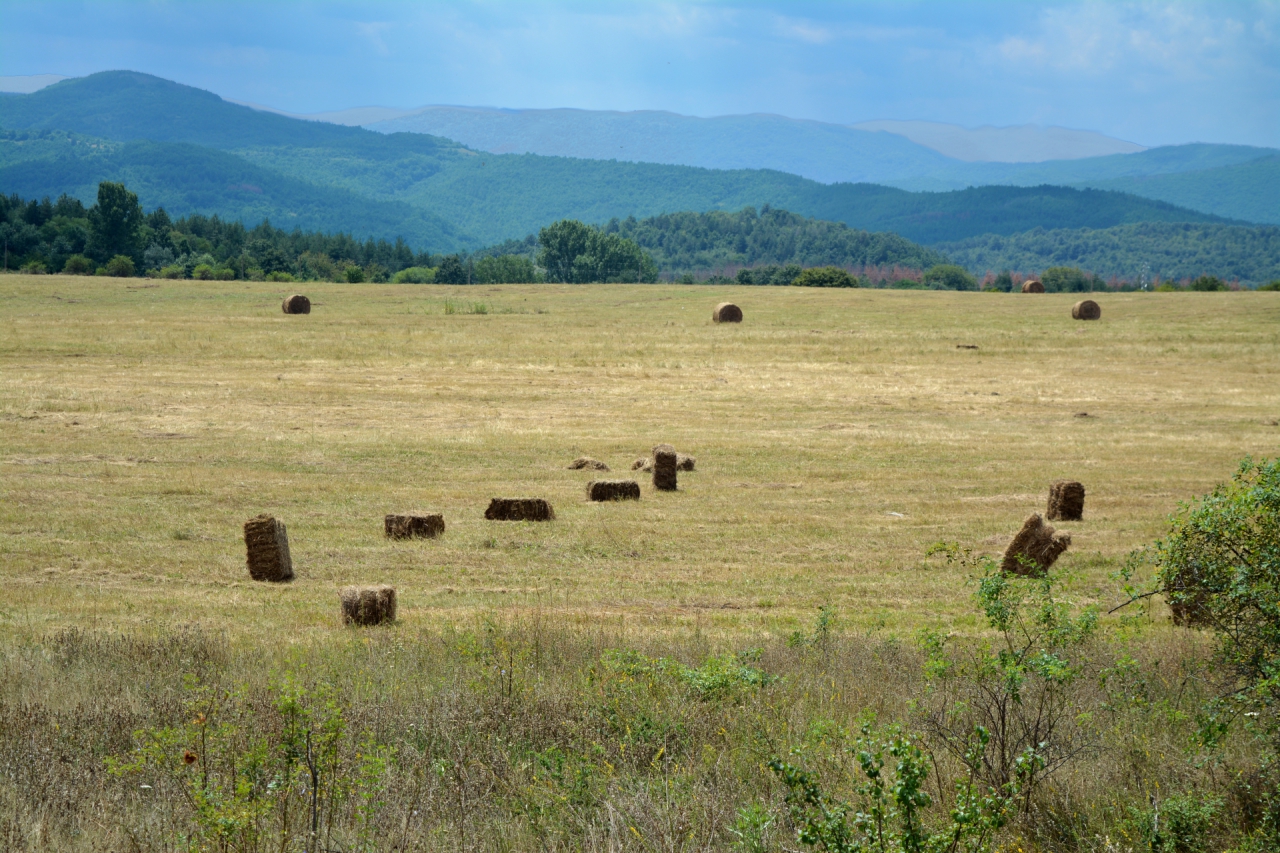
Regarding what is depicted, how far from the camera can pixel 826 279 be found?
10944 cm

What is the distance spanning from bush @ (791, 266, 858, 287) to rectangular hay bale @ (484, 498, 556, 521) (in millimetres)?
91764

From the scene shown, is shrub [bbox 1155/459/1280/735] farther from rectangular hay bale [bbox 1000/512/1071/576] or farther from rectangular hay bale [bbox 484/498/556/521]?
rectangular hay bale [bbox 484/498/556/521]

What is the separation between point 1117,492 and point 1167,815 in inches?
655

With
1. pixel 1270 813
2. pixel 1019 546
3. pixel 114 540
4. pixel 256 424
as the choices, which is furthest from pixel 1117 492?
pixel 256 424

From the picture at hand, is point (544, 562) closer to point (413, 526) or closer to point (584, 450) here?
point (413, 526)

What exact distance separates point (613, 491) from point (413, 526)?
14.9 ft

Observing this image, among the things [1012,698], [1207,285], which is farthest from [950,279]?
[1012,698]

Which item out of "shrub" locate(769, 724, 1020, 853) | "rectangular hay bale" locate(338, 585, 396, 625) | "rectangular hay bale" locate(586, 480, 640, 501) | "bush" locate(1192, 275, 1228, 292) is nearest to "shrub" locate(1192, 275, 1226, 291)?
"bush" locate(1192, 275, 1228, 292)

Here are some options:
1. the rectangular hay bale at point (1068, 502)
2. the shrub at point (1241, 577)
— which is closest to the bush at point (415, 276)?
the rectangular hay bale at point (1068, 502)

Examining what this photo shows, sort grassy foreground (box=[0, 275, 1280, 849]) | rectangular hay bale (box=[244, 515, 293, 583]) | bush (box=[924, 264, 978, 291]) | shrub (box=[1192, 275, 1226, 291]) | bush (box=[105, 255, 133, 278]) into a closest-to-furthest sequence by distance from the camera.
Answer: grassy foreground (box=[0, 275, 1280, 849]) < rectangular hay bale (box=[244, 515, 293, 583]) < bush (box=[105, 255, 133, 278]) < shrub (box=[1192, 275, 1226, 291]) < bush (box=[924, 264, 978, 291])

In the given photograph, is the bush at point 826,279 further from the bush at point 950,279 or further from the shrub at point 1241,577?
the shrub at point 1241,577

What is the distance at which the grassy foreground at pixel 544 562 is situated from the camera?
22.1 feet

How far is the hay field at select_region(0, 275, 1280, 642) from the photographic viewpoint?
13.9 m

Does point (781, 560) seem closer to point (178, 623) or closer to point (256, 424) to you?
point (178, 623)
